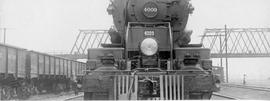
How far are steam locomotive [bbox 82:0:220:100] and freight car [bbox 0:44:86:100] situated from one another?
512 cm

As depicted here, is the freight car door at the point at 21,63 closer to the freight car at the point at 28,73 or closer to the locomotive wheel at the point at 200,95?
the freight car at the point at 28,73

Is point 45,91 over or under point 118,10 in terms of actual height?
under

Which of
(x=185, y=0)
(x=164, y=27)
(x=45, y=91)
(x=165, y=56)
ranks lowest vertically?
(x=45, y=91)

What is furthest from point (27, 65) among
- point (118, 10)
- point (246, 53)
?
point (246, 53)

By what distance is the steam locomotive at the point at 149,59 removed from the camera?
10.2 meters

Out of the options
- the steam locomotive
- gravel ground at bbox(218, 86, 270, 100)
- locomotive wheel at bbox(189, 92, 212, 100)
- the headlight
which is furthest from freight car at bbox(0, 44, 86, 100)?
gravel ground at bbox(218, 86, 270, 100)

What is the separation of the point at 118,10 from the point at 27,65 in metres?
13.1

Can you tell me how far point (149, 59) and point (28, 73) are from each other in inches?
567

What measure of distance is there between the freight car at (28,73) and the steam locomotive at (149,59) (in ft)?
16.8

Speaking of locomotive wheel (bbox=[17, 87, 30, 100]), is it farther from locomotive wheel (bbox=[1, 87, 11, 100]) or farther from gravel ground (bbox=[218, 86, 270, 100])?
gravel ground (bbox=[218, 86, 270, 100])

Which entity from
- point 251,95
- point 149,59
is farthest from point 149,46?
point 251,95

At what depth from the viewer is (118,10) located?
40.4 ft

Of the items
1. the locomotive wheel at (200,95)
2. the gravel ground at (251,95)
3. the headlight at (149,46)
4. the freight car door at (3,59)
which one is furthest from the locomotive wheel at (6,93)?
the locomotive wheel at (200,95)

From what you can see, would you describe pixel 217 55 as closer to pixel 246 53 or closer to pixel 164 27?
pixel 246 53
